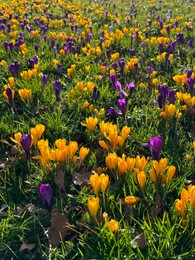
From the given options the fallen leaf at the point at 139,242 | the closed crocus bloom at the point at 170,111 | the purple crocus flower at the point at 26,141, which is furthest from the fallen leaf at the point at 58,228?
the closed crocus bloom at the point at 170,111

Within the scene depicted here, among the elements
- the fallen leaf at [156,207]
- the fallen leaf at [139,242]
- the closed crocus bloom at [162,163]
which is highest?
the closed crocus bloom at [162,163]

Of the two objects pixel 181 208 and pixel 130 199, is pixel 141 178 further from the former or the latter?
pixel 181 208

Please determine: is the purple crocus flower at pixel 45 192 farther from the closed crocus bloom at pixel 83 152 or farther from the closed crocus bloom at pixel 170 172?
the closed crocus bloom at pixel 170 172

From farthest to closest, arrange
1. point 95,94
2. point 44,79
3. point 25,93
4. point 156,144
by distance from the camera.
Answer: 1. point 44,79
2. point 95,94
3. point 25,93
4. point 156,144

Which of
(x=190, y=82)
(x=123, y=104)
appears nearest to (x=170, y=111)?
(x=123, y=104)

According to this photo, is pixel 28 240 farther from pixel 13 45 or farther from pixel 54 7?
pixel 54 7

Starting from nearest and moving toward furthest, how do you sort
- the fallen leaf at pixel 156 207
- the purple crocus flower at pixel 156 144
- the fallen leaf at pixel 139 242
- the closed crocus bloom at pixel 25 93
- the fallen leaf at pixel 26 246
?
1. the fallen leaf at pixel 139 242
2. the fallen leaf at pixel 26 246
3. the fallen leaf at pixel 156 207
4. the purple crocus flower at pixel 156 144
5. the closed crocus bloom at pixel 25 93

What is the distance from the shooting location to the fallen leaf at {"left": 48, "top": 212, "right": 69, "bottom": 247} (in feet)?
7.78

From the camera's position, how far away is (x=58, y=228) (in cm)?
241

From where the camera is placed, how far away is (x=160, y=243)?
2150 mm

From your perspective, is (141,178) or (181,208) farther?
(141,178)

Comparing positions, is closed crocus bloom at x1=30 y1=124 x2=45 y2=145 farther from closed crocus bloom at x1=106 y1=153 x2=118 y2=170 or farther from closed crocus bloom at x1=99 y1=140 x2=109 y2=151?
closed crocus bloom at x1=106 y1=153 x2=118 y2=170

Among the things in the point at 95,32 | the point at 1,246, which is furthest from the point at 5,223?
the point at 95,32

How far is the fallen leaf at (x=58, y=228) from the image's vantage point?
2371 millimetres
